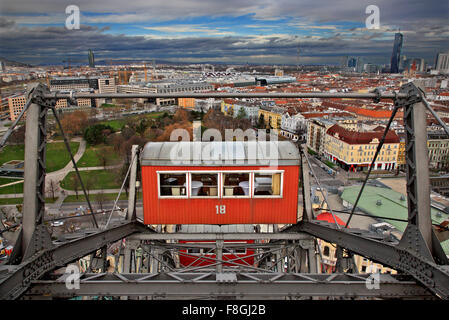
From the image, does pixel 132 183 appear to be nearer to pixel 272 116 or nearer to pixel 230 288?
pixel 230 288

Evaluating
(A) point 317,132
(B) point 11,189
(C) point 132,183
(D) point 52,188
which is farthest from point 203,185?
(A) point 317,132

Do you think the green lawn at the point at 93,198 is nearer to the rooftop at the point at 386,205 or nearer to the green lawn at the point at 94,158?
the green lawn at the point at 94,158

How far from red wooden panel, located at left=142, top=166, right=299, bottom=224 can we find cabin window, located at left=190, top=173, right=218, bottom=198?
4.1 inches

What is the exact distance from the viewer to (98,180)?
29.0 m

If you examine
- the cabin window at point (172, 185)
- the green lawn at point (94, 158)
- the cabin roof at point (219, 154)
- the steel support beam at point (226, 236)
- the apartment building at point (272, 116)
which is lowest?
the green lawn at point (94, 158)

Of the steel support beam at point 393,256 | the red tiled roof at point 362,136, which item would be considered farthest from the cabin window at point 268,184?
the red tiled roof at point 362,136

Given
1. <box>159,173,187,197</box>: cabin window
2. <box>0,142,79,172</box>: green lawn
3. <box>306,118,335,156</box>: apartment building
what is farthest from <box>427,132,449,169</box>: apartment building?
<box>0,142,79,172</box>: green lawn

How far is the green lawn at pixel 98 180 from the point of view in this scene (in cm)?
2797

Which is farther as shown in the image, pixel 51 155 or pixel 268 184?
pixel 51 155

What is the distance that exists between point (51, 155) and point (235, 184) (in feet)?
116

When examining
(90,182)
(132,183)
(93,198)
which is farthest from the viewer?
(90,182)

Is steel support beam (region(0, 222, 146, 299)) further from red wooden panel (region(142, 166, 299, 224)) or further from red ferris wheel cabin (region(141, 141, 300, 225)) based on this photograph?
red ferris wheel cabin (region(141, 141, 300, 225))

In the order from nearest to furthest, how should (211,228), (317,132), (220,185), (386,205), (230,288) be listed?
1. (230,288)
2. (220,185)
3. (211,228)
4. (386,205)
5. (317,132)
